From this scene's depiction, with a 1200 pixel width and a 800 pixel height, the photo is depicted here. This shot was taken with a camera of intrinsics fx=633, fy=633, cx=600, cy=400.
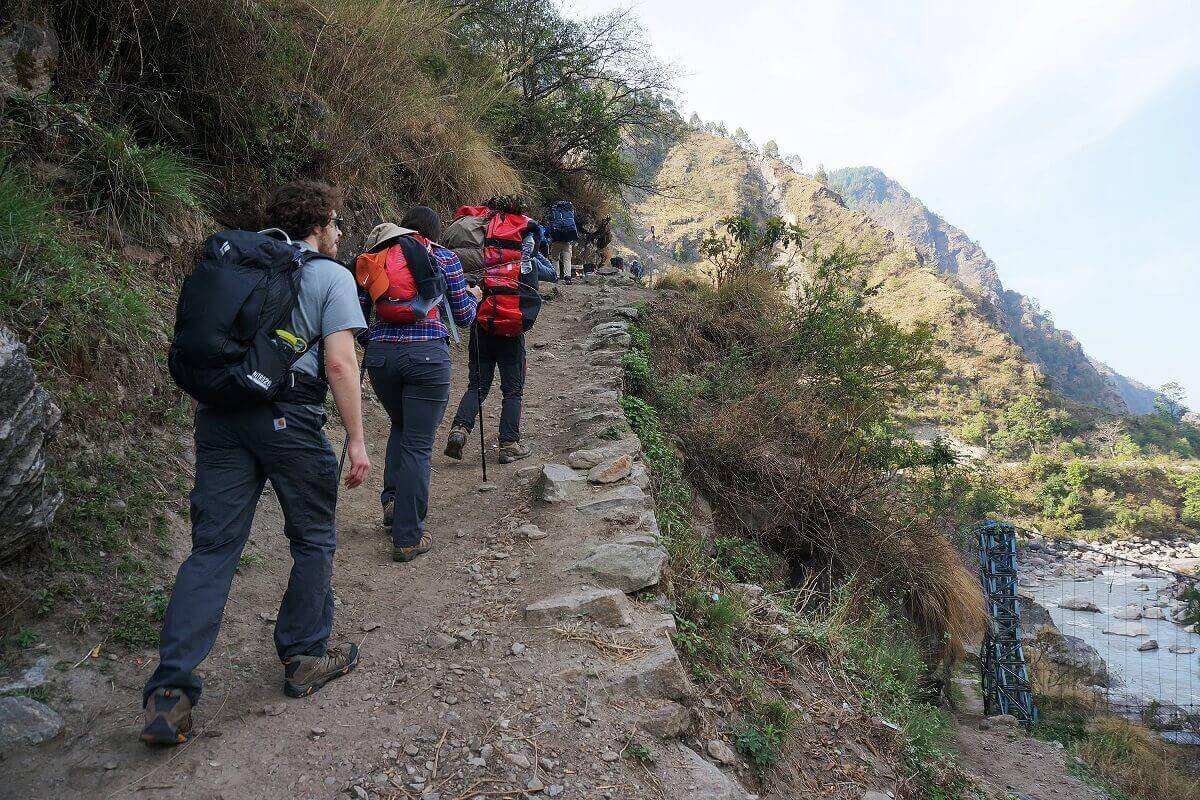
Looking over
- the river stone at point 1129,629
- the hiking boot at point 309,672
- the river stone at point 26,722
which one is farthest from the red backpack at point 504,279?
the river stone at point 1129,629

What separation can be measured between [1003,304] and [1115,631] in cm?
14159

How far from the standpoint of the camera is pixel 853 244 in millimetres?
37688

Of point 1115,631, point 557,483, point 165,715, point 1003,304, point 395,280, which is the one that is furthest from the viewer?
point 1003,304

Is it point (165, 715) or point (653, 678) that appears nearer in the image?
point (165, 715)

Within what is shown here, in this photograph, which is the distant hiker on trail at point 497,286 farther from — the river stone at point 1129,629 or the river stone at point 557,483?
the river stone at point 1129,629

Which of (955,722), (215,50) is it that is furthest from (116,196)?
(955,722)

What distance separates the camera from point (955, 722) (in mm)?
6598

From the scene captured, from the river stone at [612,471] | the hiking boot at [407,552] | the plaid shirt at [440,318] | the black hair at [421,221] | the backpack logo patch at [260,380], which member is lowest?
the hiking boot at [407,552]

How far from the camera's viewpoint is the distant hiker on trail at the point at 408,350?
139 inches

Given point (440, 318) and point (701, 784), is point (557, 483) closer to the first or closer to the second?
point (440, 318)

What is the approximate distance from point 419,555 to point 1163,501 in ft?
183

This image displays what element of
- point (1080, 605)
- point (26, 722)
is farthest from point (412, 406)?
point (1080, 605)

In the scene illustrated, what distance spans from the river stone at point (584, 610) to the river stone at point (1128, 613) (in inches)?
988

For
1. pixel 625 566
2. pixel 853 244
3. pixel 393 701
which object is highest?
pixel 853 244
